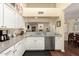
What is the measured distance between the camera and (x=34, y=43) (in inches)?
241

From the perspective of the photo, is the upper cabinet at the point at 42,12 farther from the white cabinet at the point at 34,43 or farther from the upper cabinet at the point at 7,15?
the upper cabinet at the point at 7,15

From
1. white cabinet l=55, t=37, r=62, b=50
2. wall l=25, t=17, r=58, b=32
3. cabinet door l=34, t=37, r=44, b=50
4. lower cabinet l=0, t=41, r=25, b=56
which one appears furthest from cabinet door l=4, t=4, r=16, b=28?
wall l=25, t=17, r=58, b=32

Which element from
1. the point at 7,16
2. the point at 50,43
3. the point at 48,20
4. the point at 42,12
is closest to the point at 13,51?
the point at 7,16

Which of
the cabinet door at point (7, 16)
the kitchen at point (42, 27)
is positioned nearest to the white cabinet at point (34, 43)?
the kitchen at point (42, 27)

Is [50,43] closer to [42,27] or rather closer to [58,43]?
[58,43]

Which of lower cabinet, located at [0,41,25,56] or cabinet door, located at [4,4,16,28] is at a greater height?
cabinet door, located at [4,4,16,28]

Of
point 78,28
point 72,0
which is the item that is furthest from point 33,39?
point 78,28

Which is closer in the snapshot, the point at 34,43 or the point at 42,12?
the point at 34,43

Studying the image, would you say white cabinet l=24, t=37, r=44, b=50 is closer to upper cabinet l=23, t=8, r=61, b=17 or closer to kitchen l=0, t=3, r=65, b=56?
kitchen l=0, t=3, r=65, b=56

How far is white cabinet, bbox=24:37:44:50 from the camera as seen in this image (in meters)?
6.07

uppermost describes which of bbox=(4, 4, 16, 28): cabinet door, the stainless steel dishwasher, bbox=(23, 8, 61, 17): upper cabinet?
bbox=(23, 8, 61, 17): upper cabinet

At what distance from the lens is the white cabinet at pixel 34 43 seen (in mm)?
6066

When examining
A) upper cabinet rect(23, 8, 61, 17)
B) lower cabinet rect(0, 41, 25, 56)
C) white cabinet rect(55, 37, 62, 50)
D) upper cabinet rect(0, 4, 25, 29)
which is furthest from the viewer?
upper cabinet rect(23, 8, 61, 17)

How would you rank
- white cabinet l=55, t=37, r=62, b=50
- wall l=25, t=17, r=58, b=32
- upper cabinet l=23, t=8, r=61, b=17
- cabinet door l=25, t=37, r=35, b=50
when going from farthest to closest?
1. wall l=25, t=17, r=58, b=32
2. upper cabinet l=23, t=8, r=61, b=17
3. white cabinet l=55, t=37, r=62, b=50
4. cabinet door l=25, t=37, r=35, b=50
